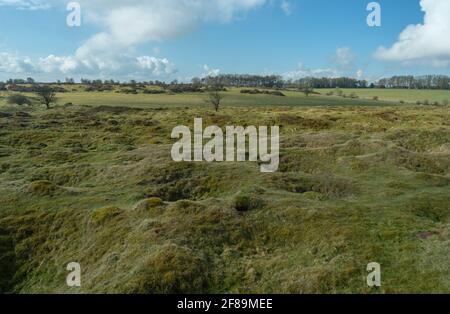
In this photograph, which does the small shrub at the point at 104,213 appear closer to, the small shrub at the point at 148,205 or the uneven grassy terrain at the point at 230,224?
the uneven grassy terrain at the point at 230,224

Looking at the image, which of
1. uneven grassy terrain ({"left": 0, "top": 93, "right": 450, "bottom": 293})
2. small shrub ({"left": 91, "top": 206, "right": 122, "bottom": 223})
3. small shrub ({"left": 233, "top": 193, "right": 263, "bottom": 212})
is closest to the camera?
uneven grassy terrain ({"left": 0, "top": 93, "right": 450, "bottom": 293})

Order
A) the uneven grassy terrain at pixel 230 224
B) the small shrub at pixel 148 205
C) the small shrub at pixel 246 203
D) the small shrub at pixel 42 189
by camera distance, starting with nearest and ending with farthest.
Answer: the uneven grassy terrain at pixel 230 224, the small shrub at pixel 246 203, the small shrub at pixel 148 205, the small shrub at pixel 42 189

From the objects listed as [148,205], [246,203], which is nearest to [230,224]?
[246,203]

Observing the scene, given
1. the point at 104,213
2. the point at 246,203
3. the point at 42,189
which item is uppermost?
the point at 246,203

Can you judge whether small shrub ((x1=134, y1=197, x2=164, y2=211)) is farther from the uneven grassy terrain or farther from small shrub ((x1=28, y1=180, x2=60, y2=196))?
small shrub ((x1=28, y1=180, x2=60, y2=196))

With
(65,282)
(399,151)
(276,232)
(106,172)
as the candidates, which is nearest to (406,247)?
(276,232)

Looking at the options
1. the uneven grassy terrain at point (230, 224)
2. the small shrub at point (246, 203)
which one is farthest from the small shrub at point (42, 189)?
the small shrub at point (246, 203)

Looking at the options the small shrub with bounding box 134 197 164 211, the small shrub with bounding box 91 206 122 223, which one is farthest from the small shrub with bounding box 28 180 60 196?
the small shrub with bounding box 134 197 164 211

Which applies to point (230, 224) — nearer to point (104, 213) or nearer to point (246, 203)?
point (246, 203)
